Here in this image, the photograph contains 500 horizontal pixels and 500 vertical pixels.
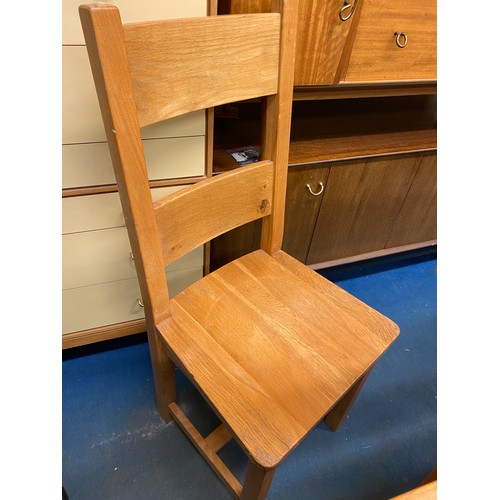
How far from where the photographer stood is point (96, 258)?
3.21ft

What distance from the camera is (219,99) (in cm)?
Answer: 73

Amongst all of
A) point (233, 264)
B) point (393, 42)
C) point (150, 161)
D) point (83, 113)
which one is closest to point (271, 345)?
point (233, 264)

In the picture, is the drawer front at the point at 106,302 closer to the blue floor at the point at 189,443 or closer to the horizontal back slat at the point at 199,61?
the blue floor at the point at 189,443

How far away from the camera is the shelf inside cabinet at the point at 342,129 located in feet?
3.87

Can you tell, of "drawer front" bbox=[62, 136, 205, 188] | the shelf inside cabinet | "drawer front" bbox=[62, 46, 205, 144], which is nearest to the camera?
"drawer front" bbox=[62, 46, 205, 144]

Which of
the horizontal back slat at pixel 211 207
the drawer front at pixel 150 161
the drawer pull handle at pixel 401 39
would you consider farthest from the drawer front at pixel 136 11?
the drawer pull handle at pixel 401 39

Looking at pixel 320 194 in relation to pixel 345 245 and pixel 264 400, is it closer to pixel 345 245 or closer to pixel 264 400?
pixel 345 245

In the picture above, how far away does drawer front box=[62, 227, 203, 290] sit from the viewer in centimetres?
93

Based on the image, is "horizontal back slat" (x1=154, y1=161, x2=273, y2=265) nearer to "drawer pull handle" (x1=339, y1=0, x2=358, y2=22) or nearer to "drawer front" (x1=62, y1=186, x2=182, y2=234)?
"drawer front" (x1=62, y1=186, x2=182, y2=234)

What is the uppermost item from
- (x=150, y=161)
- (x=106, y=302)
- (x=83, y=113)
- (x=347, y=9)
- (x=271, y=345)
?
(x=347, y=9)

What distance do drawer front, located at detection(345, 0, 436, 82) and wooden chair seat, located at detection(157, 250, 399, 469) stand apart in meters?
0.56

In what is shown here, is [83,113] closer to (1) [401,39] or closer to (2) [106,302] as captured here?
(2) [106,302]

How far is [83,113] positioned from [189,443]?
89 centimetres

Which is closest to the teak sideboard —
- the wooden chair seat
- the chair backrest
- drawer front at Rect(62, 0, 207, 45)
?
drawer front at Rect(62, 0, 207, 45)
